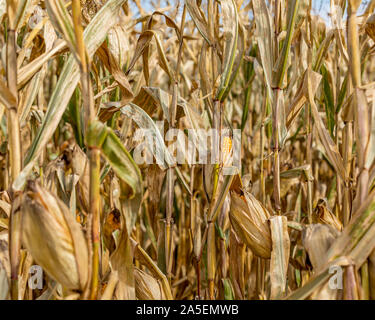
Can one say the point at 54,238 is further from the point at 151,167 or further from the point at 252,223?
the point at 151,167

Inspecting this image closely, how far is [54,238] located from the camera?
536mm

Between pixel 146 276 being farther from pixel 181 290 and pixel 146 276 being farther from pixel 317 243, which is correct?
pixel 181 290

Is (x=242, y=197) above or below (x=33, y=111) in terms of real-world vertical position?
below

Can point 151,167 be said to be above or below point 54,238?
above

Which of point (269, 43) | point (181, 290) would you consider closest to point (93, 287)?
point (269, 43)

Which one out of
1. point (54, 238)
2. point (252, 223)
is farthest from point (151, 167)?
point (54, 238)

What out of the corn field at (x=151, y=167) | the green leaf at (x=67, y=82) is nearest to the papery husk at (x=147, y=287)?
the corn field at (x=151, y=167)

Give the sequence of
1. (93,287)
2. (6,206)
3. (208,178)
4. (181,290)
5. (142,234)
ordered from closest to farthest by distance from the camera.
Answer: (93,287) < (6,206) < (208,178) < (181,290) < (142,234)

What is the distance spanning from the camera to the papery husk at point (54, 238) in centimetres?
53

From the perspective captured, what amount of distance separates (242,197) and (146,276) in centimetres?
26

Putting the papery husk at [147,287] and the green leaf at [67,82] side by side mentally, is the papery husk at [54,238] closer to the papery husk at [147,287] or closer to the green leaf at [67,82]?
the green leaf at [67,82]

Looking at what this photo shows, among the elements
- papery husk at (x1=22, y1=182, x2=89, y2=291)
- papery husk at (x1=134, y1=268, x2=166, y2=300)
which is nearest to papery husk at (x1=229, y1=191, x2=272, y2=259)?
papery husk at (x1=134, y1=268, x2=166, y2=300)
